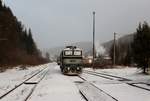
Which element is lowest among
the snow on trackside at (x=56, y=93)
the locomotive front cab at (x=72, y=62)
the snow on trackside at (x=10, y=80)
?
the snow on trackside at (x=56, y=93)

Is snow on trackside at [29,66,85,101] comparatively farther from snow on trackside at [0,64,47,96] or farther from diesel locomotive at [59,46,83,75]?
diesel locomotive at [59,46,83,75]

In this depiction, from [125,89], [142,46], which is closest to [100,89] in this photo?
[125,89]

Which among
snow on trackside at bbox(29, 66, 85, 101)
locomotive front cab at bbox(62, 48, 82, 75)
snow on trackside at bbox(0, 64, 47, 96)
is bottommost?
snow on trackside at bbox(29, 66, 85, 101)

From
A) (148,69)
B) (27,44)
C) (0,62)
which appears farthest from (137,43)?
(27,44)

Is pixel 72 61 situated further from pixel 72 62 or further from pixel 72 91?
pixel 72 91

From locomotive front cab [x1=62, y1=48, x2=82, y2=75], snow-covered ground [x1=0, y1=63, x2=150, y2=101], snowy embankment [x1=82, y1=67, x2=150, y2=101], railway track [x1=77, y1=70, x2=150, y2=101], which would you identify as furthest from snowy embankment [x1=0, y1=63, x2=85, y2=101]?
locomotive front cab [x1=62, y1=48, x2=82, y2=75]

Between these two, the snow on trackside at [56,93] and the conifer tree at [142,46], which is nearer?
the snow on trackside at [56,93]

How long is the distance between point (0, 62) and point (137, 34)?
4080 centimetres

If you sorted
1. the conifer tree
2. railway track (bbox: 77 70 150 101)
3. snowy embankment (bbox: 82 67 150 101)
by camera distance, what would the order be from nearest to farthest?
railway track (bbox: 77 70 150 101)
snowy embankment (bbox: 82 67 150 101)
the conifer tree

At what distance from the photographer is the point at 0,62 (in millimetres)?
72062

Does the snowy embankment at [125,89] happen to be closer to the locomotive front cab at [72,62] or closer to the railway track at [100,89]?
the railway track at [100,89]

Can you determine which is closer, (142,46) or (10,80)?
(10,80)

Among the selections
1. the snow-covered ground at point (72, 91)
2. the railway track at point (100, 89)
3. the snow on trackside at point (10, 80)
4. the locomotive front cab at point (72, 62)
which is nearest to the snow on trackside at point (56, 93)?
the snow-covered ground at point (72, 91)

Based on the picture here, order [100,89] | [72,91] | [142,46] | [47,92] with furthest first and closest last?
[142,46] < [100,89] < [72,91] < [47,92]
